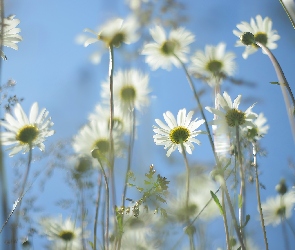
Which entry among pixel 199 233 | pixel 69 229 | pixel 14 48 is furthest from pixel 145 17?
pixel 69 229

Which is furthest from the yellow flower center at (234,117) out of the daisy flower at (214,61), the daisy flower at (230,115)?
the daisy flower at (214,61)

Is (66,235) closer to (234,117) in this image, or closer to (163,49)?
(234,117)

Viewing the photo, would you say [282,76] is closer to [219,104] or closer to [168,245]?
[219,104]

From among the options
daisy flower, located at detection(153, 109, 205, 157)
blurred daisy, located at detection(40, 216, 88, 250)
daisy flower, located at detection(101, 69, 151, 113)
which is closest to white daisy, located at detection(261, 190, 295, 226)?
daisy flower, located at detection(153, 109, 205, 157)

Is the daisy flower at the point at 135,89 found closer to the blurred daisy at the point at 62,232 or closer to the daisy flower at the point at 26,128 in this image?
the daisy flower at the point at 26,128

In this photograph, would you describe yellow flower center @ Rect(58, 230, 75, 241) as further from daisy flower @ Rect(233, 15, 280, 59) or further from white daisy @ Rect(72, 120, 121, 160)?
daisy flower @ Rect(233, 15, 280, 59)

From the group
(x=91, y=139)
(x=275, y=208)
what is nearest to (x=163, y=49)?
(x=91, y=139)
